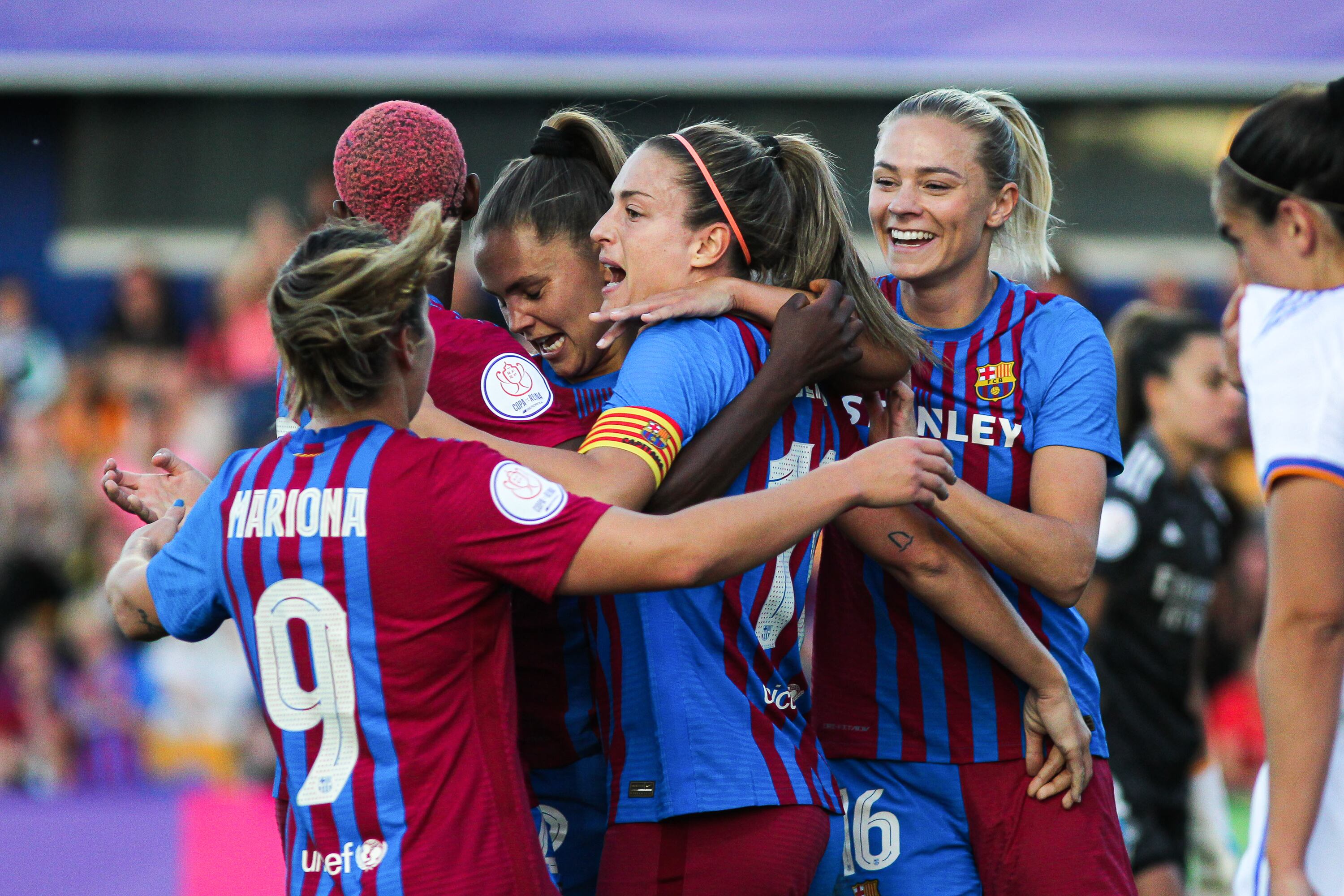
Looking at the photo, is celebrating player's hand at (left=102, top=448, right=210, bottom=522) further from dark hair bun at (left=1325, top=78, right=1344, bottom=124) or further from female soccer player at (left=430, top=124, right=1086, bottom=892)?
dark hair bun at (left=1325, top=78, right=1344, bottom=124)

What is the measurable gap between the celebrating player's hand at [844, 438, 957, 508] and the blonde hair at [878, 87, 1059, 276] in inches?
42.3

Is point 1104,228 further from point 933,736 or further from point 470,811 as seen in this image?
point 470,811

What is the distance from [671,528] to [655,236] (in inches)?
32.2

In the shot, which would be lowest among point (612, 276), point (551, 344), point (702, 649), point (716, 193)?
point (702, 649)

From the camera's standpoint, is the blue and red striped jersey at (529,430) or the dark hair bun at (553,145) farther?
the dark hair bun at (553,145)

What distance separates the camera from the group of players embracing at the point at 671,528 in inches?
89.2

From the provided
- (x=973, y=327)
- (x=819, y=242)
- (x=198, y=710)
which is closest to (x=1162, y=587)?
(x=973, y=327)

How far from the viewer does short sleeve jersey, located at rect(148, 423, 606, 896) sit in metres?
2.24

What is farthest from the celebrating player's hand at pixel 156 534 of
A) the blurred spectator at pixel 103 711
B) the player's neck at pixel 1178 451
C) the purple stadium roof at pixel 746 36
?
the purple stadium roof at pixel 746 36

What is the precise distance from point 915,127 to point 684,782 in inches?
61.6

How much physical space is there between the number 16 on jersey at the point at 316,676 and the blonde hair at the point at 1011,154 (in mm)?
1761

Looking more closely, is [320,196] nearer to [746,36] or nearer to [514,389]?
[746,36]

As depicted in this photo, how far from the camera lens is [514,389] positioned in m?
2.76

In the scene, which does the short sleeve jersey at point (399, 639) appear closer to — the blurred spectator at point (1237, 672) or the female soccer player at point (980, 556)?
the female soccer player at point (980, 556)
